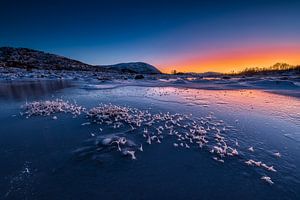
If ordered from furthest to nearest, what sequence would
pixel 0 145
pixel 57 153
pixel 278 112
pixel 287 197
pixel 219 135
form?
pixel 278 112 → pixel 219 135 → pixel 0 145 → pixel 57 153 → pixel 287 197

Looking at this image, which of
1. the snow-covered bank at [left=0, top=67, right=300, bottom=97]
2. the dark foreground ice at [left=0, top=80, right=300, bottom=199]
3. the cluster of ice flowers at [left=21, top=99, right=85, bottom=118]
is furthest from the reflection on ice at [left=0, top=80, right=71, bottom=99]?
the dark foreground ice at [left=0, top=80, right=300, bottom=199]

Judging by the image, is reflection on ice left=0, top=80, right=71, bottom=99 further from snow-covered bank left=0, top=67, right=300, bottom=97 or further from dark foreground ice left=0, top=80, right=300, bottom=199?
dark foreground ice left=0, top=80, right=300, bottom=199

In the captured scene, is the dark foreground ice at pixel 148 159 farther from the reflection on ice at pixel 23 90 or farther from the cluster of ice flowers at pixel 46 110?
the reflection on ice at pixel 23 90

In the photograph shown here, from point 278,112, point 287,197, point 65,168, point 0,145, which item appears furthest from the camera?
point 278,112

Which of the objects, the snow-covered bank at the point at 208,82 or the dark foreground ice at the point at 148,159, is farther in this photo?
the snow-covered bank at the point at 208,82

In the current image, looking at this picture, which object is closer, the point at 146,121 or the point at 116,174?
the point at 116,174

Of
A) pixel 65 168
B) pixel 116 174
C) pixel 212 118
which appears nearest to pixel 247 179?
pixel 116 174

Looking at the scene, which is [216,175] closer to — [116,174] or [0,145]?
[116,174]

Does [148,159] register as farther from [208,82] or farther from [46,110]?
[208,82]

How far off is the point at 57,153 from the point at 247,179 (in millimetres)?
5504

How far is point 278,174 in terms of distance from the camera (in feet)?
14.0

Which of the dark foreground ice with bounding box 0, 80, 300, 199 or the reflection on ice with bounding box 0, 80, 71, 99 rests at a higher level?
the reflection on ice with bounding box 0, 80, 71, 99

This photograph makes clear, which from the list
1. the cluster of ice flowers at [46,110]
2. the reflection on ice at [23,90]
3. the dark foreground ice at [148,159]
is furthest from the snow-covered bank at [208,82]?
the dark foreground ice at [148,159]

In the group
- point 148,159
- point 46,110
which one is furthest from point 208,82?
point 148,159
